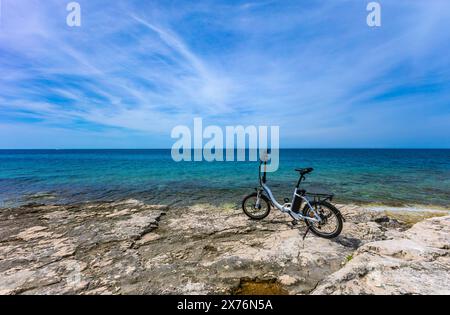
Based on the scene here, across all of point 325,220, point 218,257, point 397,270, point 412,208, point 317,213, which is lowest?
point 412,208

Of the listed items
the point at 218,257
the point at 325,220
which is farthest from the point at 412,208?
the point at 218,257

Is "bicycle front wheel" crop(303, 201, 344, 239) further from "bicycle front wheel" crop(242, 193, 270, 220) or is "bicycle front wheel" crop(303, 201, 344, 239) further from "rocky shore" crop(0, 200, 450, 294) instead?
"bicycle front wheel" crop(242, 193, 270, 220)

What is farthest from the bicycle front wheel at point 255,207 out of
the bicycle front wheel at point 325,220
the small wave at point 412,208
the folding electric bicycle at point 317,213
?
the small wave at point 412,208

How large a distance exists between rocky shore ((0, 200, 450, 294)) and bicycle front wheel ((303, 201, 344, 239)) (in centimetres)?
27

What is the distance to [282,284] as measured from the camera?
3.63 m

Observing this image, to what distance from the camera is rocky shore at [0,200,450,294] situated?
3500mm

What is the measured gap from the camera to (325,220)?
538 centimetres

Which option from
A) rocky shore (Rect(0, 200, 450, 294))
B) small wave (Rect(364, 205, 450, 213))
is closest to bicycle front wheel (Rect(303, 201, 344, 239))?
rocky shore (Rect(0, 200, 450, 294))

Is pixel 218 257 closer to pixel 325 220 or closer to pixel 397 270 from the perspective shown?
pixel 325 220

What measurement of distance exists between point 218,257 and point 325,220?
276cm

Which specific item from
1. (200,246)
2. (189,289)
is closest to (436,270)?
(189,289)

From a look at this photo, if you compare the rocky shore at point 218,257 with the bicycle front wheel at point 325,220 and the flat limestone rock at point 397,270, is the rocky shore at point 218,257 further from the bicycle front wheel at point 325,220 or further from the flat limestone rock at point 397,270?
the bicycle front wheel at point 325,220

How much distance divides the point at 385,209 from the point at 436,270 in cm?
846
